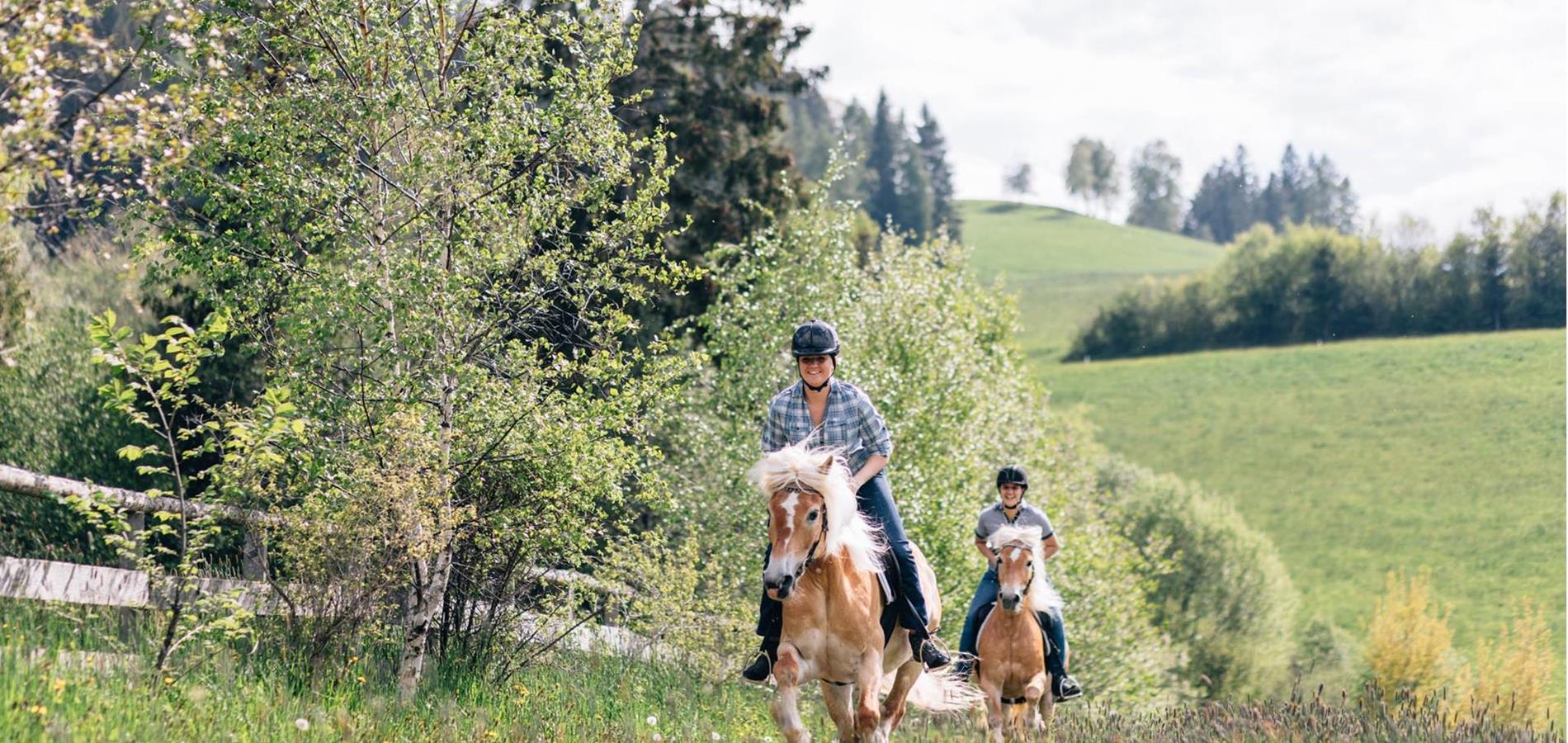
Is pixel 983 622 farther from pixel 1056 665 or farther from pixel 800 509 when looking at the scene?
pixel 800 509

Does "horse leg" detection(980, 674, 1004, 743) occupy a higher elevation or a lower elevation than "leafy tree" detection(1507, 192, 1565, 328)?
lower

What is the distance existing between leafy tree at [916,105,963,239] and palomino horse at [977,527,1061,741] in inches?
3703

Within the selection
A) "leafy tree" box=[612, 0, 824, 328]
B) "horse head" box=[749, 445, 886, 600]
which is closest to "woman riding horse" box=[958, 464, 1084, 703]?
"horse head" box=[749, 445, 886, 600]

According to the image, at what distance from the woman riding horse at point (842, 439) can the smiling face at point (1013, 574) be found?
2.55 metres

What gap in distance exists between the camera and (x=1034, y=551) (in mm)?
12164

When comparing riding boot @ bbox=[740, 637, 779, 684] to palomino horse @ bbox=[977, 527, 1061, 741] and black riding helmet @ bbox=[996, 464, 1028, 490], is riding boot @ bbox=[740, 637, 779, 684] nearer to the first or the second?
palomino horse @ bbox=[977, 527, 1061, 741]

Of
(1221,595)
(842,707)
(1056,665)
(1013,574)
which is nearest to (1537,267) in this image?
(1221,595)

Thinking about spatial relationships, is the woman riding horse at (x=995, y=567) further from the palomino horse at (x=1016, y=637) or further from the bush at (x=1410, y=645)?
the bush at (x=1410, y=645)

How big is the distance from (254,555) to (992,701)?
22.0 feet

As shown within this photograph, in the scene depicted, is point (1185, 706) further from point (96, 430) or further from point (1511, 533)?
point (1511, 533)

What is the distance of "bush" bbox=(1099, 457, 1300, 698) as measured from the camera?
4884 centimetres

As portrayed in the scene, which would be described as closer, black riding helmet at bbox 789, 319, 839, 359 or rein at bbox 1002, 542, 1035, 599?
black riding helmet at bbox 789, 319, 839, 359

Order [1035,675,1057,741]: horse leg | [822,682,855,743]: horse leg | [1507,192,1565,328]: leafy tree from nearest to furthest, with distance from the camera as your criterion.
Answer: [822,682,855,743]: horse leg < [1035,675,1057,741]: horse leg < [1507,192,1565,328]: leafy tree

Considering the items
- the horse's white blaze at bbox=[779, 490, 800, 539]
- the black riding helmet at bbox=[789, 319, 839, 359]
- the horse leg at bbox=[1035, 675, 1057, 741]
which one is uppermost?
the black riding helmet at bbox=[789, 319, 839, 359]
